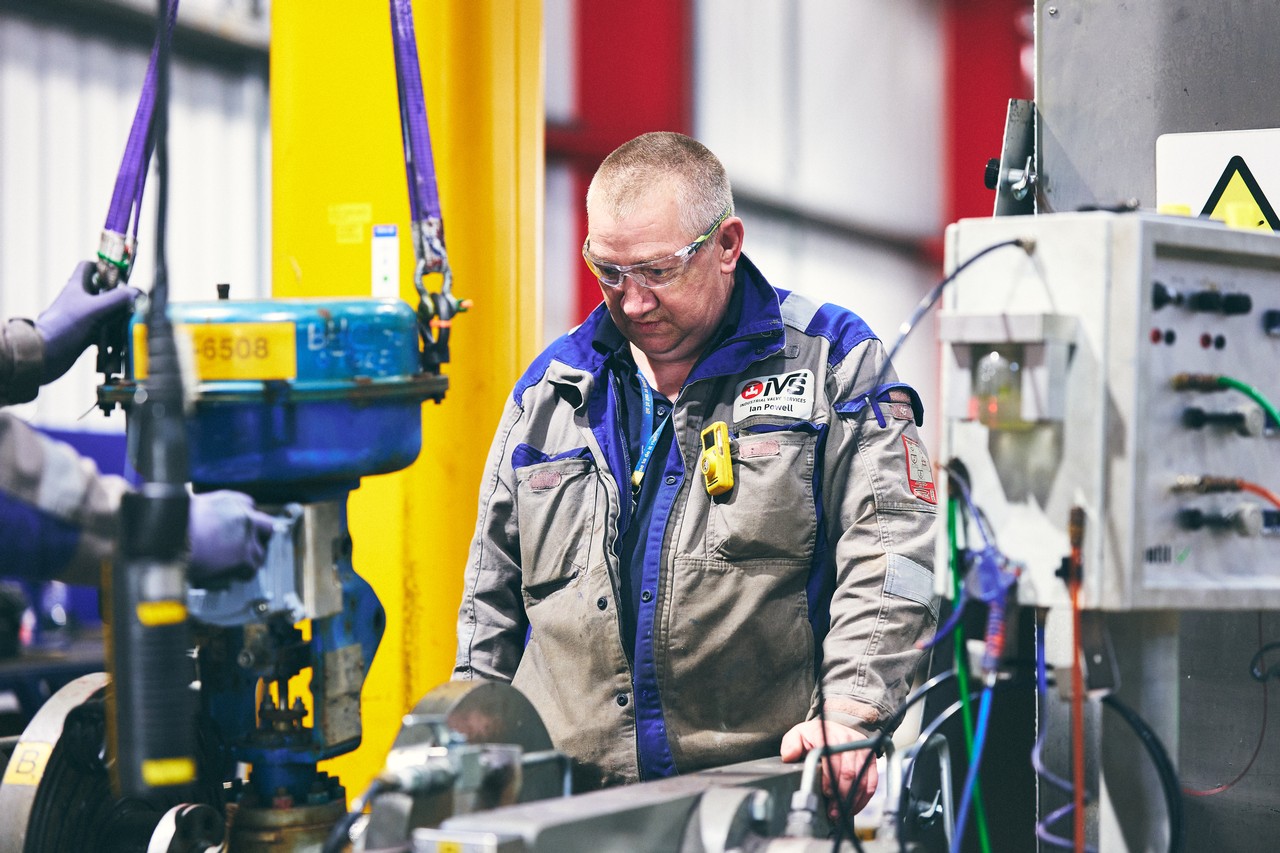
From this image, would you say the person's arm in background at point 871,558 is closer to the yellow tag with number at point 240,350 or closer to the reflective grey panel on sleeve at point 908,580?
the reflective grey panel on sleeve at point 908,580

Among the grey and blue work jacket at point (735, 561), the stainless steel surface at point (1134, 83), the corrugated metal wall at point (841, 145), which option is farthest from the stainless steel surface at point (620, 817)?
the corrugated metal wall at point (841, 145)

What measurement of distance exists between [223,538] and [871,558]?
0.80 meters

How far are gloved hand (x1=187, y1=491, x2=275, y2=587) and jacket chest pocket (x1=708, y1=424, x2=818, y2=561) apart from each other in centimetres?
63

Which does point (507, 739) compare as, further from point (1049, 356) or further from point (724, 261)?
point (724, 261)

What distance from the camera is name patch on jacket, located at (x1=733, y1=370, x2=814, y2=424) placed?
1.74 meters

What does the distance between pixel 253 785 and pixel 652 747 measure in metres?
0.52

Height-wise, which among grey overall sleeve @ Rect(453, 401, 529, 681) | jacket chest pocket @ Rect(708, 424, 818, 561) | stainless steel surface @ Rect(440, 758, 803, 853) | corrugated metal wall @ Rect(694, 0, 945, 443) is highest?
corrugated metal wall @ Rect(694, 0, 945, 443)

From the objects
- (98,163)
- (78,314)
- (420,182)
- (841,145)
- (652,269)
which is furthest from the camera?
(841,145)

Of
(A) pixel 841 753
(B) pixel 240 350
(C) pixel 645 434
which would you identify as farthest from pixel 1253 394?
(B) pixel 240 350

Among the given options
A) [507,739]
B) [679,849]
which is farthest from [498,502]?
[679,849]

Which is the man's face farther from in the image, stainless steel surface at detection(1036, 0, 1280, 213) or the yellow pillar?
the yellow pillar

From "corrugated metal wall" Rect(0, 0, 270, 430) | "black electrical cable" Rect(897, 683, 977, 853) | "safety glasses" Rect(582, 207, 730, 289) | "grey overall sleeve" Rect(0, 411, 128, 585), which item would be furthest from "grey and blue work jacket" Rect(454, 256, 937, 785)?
"corrugated metal wall" Rect(0, 0, 270, 430)

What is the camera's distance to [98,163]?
4.01 m

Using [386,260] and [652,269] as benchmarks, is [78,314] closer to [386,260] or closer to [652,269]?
[652,269]
